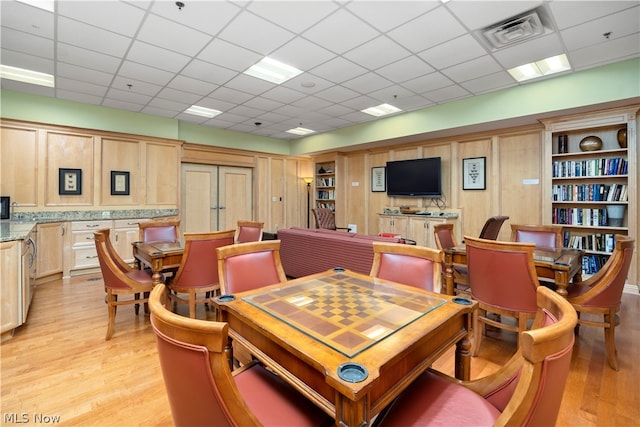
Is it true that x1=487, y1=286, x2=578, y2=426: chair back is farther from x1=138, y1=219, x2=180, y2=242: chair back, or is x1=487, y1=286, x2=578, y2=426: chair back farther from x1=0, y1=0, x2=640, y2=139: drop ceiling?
x1=138, y1=219, x2=180, y2=242: chair back

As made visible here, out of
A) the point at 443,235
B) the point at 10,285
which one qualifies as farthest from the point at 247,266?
the point at 10,285

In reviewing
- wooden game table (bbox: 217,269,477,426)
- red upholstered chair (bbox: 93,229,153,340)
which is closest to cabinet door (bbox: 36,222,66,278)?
red upholstered chair (bbox: 93,229,153,340)

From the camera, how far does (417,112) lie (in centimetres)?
559

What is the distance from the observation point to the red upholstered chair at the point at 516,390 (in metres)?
0.69

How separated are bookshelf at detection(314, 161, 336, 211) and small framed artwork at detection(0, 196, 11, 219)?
6.25 meters

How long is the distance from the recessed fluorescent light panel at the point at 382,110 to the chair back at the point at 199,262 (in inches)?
Answer: 157

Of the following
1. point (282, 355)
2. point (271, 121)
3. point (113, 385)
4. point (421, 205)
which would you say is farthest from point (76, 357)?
point (421, 205)

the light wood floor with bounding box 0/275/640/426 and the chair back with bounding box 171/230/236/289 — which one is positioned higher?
the chair back with bounding box 171/230/236/289

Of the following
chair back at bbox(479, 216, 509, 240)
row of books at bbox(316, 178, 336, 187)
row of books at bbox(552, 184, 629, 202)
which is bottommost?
chair back at bbox(479, 216, 509, 240)

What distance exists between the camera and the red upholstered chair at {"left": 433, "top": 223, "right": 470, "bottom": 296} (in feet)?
9.01

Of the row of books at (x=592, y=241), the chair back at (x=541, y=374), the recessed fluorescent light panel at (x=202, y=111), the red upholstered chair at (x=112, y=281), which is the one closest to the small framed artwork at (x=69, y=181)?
the recessed fluorescent light panel at (x=202, y=111)

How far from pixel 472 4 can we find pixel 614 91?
2626mm

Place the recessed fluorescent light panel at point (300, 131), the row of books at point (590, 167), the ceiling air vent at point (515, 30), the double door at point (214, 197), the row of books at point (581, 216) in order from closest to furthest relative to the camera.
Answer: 1. the ceiling air vent at point (515, 30)
2. the row of books at point (590, 167)
3. the row of books at point (581, 216)
4. the double door at point (214, 197)
5. the recessed fluorescent light panel at point (300, 131)

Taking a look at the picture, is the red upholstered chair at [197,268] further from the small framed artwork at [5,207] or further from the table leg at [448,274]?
the small framed artwork at [5,207]
